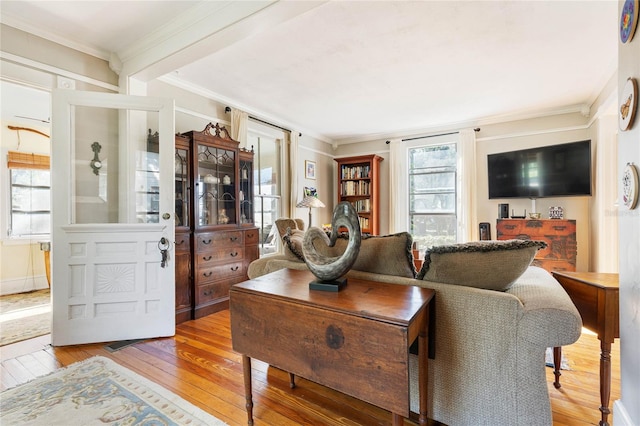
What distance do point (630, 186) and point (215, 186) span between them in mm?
3230

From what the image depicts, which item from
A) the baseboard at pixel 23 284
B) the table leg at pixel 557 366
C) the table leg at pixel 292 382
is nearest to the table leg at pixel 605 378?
the table leg at pixel 557 366

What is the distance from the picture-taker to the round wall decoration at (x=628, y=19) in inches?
43.7

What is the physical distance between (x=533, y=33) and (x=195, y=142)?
318 cm

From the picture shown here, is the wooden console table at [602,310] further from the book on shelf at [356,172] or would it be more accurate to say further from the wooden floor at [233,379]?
the book on shelf at [356,172]

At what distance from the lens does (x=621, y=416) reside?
1223mm

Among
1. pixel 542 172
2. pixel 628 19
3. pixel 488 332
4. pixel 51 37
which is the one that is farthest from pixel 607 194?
pixel 51 37

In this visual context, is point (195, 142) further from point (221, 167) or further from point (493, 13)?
point (493, 13)

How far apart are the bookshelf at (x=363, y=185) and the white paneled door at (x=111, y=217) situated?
11.3 ft

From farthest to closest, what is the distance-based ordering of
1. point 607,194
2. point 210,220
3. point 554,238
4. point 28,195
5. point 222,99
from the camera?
point 28,195
point 554,238
point 222,99
point 607,194
point 210,220

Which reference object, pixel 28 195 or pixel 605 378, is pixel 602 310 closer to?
pixel 605 378

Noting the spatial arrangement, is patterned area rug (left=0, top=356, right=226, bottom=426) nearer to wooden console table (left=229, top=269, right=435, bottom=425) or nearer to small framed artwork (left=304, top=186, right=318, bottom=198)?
Answer: wooden console table (left=229, top=269, right=435, bottom=425)

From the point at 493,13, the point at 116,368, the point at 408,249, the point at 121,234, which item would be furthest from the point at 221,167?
the point at 493,13

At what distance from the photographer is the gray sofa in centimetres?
114

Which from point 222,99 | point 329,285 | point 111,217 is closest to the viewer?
point 329,285
